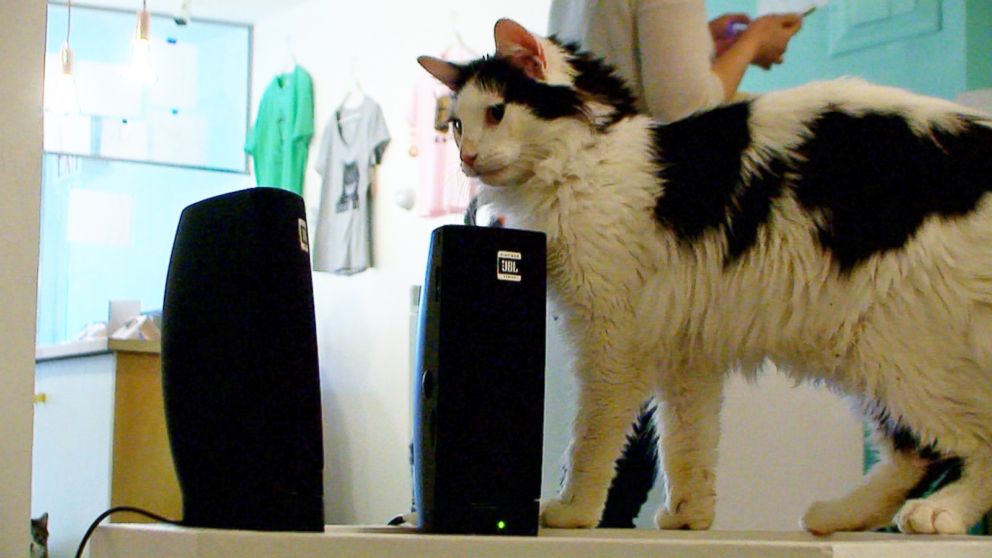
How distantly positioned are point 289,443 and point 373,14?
13.2ft

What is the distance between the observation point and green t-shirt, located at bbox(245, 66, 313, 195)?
484 cm

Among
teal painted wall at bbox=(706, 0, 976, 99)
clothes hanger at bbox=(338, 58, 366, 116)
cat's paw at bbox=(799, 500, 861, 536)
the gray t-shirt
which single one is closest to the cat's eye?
cat's paw at bbox=(799, 500, 861, 536)

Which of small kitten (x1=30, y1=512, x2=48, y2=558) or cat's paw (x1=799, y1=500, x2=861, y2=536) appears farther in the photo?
small kitten (x1=30, y1=512, x2=48, y2=558)

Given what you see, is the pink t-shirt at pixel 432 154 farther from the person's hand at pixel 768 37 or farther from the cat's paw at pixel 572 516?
the cat's paw at pixel 572 516

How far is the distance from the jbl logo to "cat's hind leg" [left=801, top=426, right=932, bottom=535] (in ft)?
1.41

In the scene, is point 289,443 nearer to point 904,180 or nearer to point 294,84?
point 904,180

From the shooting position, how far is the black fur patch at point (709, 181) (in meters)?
0.99

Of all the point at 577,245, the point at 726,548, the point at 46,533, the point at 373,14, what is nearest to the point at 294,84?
the point at 373,14

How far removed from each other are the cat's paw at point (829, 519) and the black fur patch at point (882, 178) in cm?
26

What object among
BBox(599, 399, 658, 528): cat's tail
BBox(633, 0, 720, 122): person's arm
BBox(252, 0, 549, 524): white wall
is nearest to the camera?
BBox(633, 0, 720, 122): person's arm

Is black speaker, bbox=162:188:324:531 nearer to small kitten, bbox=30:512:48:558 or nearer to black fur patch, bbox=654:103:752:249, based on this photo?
black fur patch, bbox=654:103:752:249

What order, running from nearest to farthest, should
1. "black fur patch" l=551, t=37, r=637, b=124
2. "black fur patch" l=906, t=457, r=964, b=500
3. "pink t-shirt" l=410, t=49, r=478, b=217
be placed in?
"black fur patch" l=906, t=457, r=964, b=500
"black fur patch" l=551, t=37, r=637, b=124
"pink t-shirt" l=410, t=49, r=478, b=217

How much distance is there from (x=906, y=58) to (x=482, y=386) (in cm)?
192

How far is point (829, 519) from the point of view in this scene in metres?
1.02
